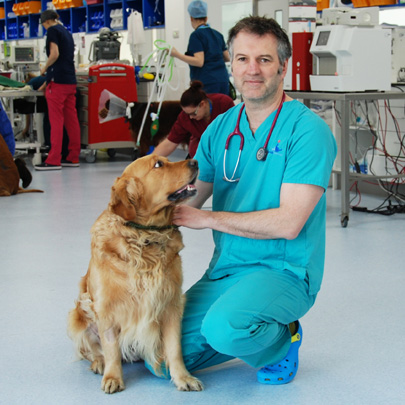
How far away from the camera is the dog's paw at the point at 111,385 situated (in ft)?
Result: 6.73

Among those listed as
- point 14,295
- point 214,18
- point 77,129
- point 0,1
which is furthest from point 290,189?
point 0,1

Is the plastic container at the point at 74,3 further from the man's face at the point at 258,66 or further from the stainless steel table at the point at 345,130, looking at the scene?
the man's face at the point at 258,66

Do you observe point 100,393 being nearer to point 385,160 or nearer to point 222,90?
point 385,160

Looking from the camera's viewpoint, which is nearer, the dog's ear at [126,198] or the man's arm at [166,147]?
the dog's ear at [126,198]

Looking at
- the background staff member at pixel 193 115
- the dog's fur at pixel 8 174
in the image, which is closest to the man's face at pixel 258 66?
the background staff member at pixel 193 115

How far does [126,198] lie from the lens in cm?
192

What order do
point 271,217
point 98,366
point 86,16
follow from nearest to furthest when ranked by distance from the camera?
point 271,217 < point 98,366 < point 86,16

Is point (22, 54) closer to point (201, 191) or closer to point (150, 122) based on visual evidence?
point (150, 122)

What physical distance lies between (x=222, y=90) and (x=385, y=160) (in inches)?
65.7

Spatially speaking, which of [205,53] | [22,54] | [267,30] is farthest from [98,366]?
[22,54]

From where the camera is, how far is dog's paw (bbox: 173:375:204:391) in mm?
2057

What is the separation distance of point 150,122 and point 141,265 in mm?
5061

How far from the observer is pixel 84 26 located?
429 inches

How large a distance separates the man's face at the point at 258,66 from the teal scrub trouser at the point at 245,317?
0.54m
